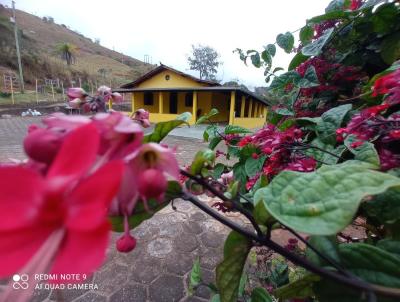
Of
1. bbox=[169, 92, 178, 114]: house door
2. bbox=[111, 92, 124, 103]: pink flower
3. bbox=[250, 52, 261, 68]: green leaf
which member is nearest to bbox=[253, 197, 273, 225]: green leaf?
bbox=[111, 92, 124, 103]: pink flower

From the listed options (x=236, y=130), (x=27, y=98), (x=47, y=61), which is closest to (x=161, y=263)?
(x=236, y=130)

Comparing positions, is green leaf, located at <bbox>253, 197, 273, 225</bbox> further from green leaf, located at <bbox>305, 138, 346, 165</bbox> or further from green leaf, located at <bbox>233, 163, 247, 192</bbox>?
green leaf, located at <bbox>233, 163, 247, 192</bbox>

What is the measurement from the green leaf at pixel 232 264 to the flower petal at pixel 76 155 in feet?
0.92

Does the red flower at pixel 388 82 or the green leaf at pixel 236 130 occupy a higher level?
the red flower at pixel 388 82

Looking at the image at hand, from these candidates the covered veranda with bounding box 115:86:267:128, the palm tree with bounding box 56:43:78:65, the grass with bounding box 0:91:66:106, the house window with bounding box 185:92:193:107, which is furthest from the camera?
the palm tree with bounding box 56:43:78:65

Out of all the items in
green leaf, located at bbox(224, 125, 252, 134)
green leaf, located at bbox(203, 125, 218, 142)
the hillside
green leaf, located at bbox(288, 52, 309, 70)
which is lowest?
green leaf, located at bbox(203, 125, 218, 142)

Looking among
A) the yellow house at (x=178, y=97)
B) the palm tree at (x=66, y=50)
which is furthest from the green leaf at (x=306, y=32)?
the palm tree at (x=66, y=50)

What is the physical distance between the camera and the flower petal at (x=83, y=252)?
126 mm

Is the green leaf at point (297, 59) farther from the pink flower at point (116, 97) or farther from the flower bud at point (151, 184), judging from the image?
the flower bud at point (151, 184)

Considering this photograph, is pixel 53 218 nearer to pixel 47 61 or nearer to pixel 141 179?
pixel 141 179

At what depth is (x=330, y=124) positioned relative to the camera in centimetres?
74

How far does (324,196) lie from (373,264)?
0.53 feet

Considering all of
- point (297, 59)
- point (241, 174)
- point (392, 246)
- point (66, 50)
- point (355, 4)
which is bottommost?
point (241, 174)

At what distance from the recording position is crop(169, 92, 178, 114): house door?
44.0 ft
